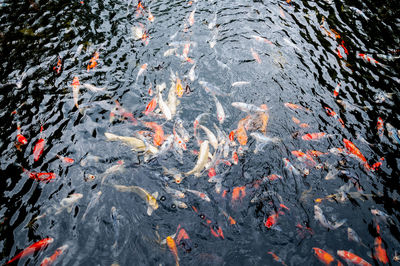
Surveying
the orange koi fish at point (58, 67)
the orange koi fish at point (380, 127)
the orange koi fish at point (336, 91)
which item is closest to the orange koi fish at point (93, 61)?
the orange koi fish at point (58, 67)

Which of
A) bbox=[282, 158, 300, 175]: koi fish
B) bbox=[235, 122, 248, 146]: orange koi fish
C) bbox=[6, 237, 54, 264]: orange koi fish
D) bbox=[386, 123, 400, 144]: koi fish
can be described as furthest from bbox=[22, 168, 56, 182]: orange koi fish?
bbox=[386, 123, 400, 144]: koi fish

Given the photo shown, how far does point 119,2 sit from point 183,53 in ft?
11.9

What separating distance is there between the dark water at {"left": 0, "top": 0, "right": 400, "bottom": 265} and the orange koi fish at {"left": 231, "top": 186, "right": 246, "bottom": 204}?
57 millimetres

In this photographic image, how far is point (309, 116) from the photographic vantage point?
18.6 ft

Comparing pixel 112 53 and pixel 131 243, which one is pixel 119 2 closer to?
pixel 112 53

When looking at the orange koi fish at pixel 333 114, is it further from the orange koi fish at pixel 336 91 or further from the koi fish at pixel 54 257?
the koi fish at pixel 54 257

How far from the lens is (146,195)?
4434 mm

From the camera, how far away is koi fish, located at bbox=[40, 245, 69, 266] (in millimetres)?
3719

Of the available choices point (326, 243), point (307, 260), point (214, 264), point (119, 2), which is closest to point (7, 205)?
point (214, 264)

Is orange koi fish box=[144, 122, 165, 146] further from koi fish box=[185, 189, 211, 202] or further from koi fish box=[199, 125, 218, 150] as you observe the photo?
koi fish box=[185, 189, 211, 202]

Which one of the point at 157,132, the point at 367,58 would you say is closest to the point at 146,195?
the point at 157,132

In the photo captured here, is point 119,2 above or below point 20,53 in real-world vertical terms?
above

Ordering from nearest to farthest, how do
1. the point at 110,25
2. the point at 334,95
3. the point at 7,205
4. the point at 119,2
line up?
the point at 7,205
the point at 334,95
the point at 110,25
the point at 119,2

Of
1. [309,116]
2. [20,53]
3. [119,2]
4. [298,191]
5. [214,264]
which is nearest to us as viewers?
[214,264]
